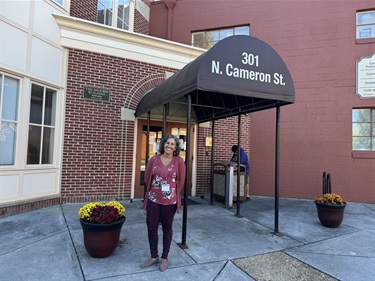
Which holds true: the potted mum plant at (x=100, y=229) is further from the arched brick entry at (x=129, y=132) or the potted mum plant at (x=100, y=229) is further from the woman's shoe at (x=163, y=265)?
the arched brick entry at (x=129, y=132)

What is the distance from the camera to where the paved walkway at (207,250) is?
342cm

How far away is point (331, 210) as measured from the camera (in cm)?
536

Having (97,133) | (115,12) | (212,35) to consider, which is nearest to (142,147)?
(97,133)

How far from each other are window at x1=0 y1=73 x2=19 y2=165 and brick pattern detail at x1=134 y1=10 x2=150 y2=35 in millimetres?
5474

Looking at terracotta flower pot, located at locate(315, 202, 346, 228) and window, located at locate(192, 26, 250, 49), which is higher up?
window, located at locate(192, 26, 250, 49)

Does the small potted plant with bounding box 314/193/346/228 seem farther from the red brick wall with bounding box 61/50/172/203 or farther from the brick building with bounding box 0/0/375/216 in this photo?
the red brick wall with bounding box 61/50/172/203

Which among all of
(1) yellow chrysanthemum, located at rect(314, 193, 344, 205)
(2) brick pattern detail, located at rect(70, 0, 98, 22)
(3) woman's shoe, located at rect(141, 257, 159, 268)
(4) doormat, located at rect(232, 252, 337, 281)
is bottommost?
(4) doormat, located at rect(232, 252, 337, 281)

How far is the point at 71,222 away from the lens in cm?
526

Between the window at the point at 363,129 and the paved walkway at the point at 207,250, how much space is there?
280cm

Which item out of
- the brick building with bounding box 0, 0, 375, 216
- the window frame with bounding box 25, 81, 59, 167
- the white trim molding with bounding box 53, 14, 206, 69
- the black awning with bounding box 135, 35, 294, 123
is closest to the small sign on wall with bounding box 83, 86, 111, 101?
the brick building with bounding box 0, 0, 375, 216

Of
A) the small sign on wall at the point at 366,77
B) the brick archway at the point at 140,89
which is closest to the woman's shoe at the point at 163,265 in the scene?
the brick archway at the point at 140,89

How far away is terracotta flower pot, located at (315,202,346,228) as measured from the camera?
5336 mm

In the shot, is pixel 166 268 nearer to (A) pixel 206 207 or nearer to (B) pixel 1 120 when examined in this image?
(A) pixel 206 207

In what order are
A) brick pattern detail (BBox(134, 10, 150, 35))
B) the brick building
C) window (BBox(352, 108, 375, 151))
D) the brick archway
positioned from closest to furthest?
the brick building, the brick archway, window (BBox(352, 108, 375, 151)), brick pattern detail (BBox(134, 10, 150, 35))
